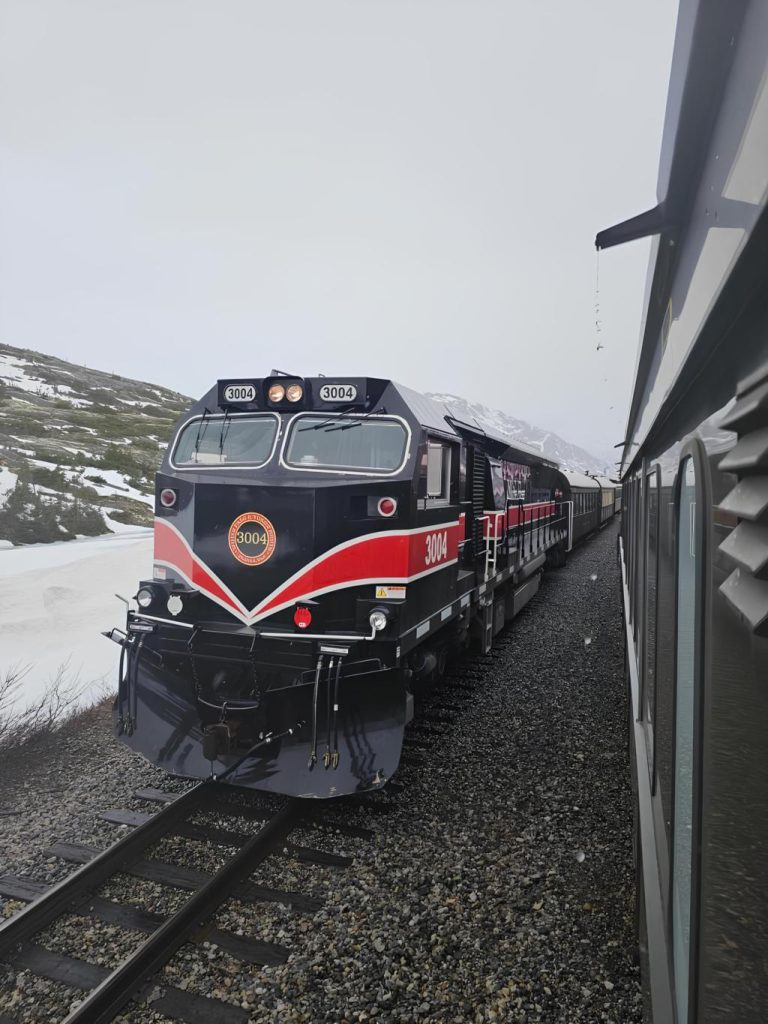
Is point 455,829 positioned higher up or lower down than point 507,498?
lower down

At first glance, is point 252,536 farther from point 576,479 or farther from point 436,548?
point 576,479

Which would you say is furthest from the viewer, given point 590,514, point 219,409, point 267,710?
point 590,514

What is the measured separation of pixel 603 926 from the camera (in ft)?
12.8

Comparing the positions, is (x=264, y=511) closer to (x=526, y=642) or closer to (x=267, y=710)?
(x=267, y=710)

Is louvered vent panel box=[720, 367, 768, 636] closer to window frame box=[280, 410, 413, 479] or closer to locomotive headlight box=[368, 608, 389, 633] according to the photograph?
locomotive headlight box=[368, 608, 389, 633]

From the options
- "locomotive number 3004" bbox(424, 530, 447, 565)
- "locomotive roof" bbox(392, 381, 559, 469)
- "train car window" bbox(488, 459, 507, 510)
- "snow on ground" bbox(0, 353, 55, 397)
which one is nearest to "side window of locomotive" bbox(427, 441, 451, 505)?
"locomotive roof" bbox(392, 381, 559, 469)

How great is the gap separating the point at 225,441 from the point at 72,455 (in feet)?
74.2

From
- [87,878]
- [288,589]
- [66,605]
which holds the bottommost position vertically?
[87,878]

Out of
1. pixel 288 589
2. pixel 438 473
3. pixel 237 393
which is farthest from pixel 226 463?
pixel 438 473

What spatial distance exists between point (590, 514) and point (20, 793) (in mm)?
25399

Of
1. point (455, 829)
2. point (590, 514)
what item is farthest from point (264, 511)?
point (590, 514)

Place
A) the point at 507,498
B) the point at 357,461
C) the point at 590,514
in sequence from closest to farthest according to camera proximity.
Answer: the point at 357,461 < the point at 507,498 < the point at 590,514

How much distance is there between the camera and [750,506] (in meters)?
0.82

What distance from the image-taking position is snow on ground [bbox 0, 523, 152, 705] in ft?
30.1
